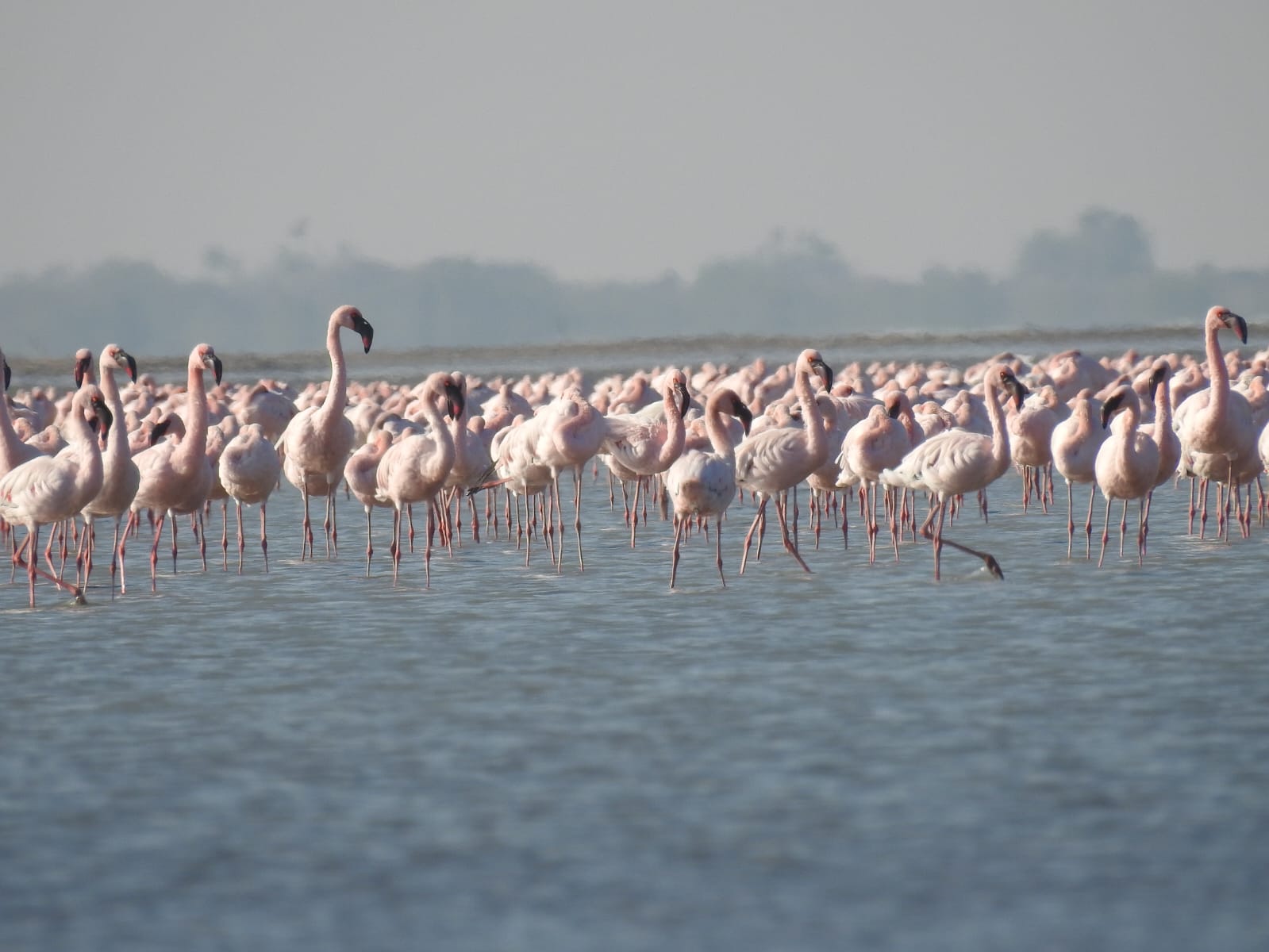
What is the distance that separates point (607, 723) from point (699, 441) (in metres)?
6.27

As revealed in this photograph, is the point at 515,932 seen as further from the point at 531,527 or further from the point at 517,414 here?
the point at 517,414

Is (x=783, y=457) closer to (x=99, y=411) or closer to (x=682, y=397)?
(x=682, y=397)

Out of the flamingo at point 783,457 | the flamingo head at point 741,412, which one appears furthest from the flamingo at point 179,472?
the flamingo at point 783,457

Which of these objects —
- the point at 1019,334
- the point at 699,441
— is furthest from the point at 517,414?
the point at 1019,334

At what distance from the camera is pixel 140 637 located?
9.19 metres

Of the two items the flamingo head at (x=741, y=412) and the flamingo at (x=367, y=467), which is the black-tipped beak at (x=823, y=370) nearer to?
the flamingo head at (x=741, y=412)

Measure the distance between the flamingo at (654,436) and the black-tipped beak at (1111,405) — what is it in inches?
100

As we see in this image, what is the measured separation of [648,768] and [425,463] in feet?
18.3

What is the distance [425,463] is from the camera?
37.5 ft

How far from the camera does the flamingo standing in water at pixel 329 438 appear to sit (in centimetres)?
1249

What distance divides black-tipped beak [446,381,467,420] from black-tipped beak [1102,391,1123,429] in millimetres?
4005

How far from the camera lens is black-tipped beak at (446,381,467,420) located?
11.8 meters

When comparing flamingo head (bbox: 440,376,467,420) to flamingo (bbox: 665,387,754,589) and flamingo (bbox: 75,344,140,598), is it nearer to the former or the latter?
flamingo (bbox: 665,387,754,589)

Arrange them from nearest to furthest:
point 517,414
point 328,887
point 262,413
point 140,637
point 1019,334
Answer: point 328,887
point 140,637
point 517,414
point 262,413
point 1019,334
